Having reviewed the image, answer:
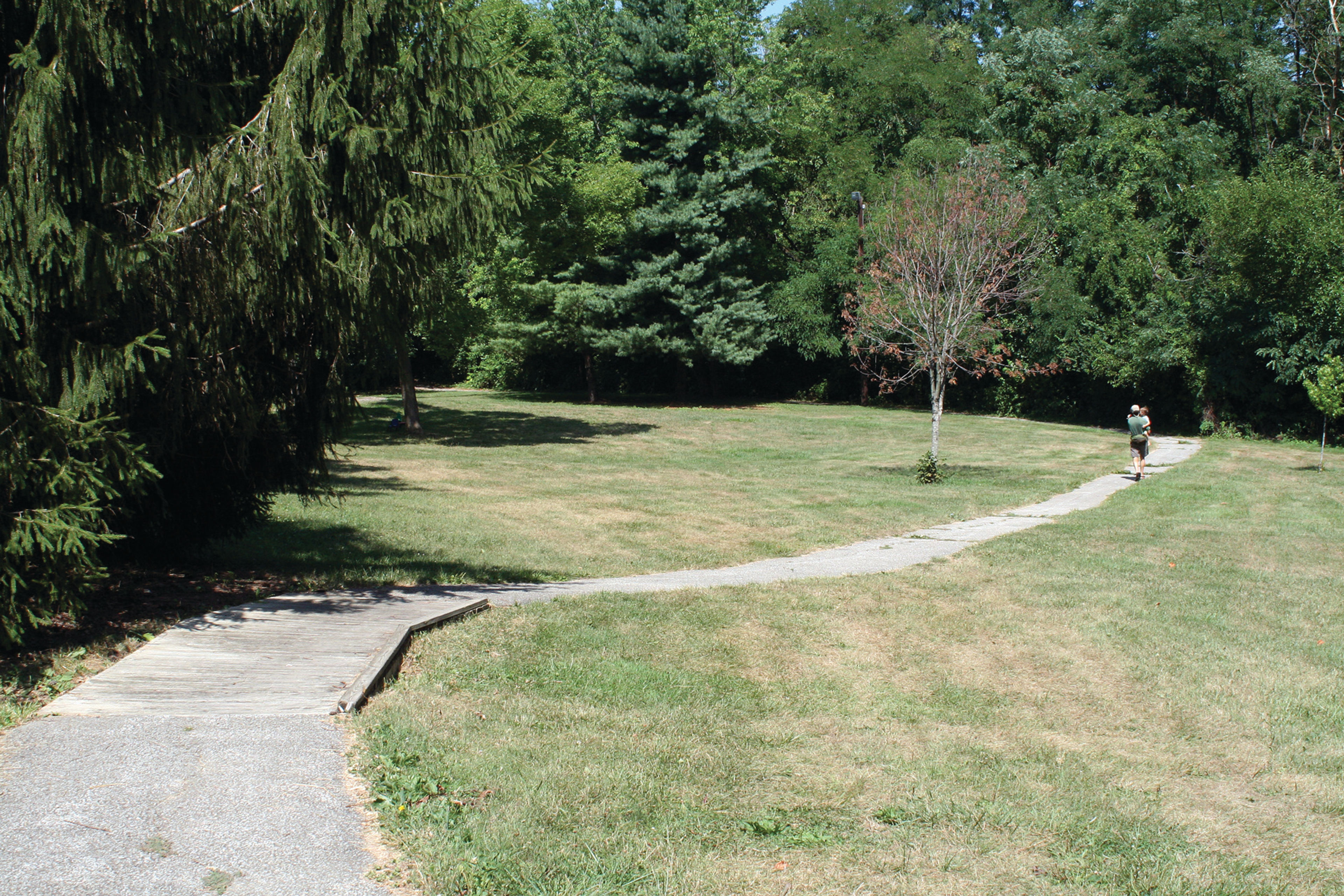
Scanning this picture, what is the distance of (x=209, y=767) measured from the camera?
4.67 meters

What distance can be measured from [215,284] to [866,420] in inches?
1140

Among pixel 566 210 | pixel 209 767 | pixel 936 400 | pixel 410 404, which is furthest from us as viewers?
pixel 566 210

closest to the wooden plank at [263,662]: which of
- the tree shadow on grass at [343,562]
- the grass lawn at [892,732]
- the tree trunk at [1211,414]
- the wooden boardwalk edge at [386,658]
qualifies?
the wooden boardwalk edge at [386,658]

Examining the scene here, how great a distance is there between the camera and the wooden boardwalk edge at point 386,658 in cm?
556

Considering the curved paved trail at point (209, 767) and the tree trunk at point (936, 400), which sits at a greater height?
the tree trunk at point (936, 400)

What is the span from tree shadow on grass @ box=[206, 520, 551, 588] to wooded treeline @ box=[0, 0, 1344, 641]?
2.79ft

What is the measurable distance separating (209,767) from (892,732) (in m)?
3.67

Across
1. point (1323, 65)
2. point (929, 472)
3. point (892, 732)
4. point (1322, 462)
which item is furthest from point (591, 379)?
point (892, 732)

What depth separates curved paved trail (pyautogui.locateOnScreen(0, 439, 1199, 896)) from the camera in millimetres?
3801

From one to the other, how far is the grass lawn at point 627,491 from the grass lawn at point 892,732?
0.34m

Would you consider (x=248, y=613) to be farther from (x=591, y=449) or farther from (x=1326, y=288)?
(x=1326, y=288)

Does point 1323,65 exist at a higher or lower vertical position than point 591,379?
higher

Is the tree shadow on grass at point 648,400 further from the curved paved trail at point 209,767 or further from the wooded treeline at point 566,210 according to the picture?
the curved paved trail at point 209,767

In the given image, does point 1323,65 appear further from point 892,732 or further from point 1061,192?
point 892,732
